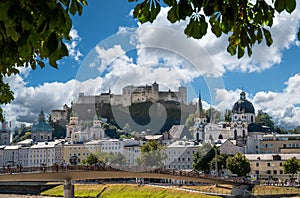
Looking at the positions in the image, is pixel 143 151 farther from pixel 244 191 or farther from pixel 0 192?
pixel 0 192

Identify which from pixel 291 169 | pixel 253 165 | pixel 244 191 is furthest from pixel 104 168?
pixel 253 165

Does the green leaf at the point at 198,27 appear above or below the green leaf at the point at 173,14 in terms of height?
below

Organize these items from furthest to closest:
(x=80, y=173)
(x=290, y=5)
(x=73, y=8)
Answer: (x=80, y=173) → (x=290, y=5) → (x=73, y=8)

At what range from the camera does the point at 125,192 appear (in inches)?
1855

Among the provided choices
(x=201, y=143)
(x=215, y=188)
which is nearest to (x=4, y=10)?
(x=215, y=188)

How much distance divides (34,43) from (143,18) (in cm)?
66

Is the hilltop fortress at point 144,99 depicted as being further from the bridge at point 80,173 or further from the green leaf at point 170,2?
the green leaf at point 170,2

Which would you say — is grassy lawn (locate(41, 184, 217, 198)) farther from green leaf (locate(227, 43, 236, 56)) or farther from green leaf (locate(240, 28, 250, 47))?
green leaf (locate(240, 28, 250, 47))

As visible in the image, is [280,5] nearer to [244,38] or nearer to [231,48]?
[244,38]

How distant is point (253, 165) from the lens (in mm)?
57500

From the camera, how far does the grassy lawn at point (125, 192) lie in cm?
4338

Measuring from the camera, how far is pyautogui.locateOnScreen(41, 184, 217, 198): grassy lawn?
43375 millimetres

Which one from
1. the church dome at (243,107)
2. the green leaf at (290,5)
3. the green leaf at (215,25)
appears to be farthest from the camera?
the church dome at (243,107)

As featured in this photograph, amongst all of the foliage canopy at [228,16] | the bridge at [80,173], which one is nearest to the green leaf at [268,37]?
the foliage canopy at [228,16]
